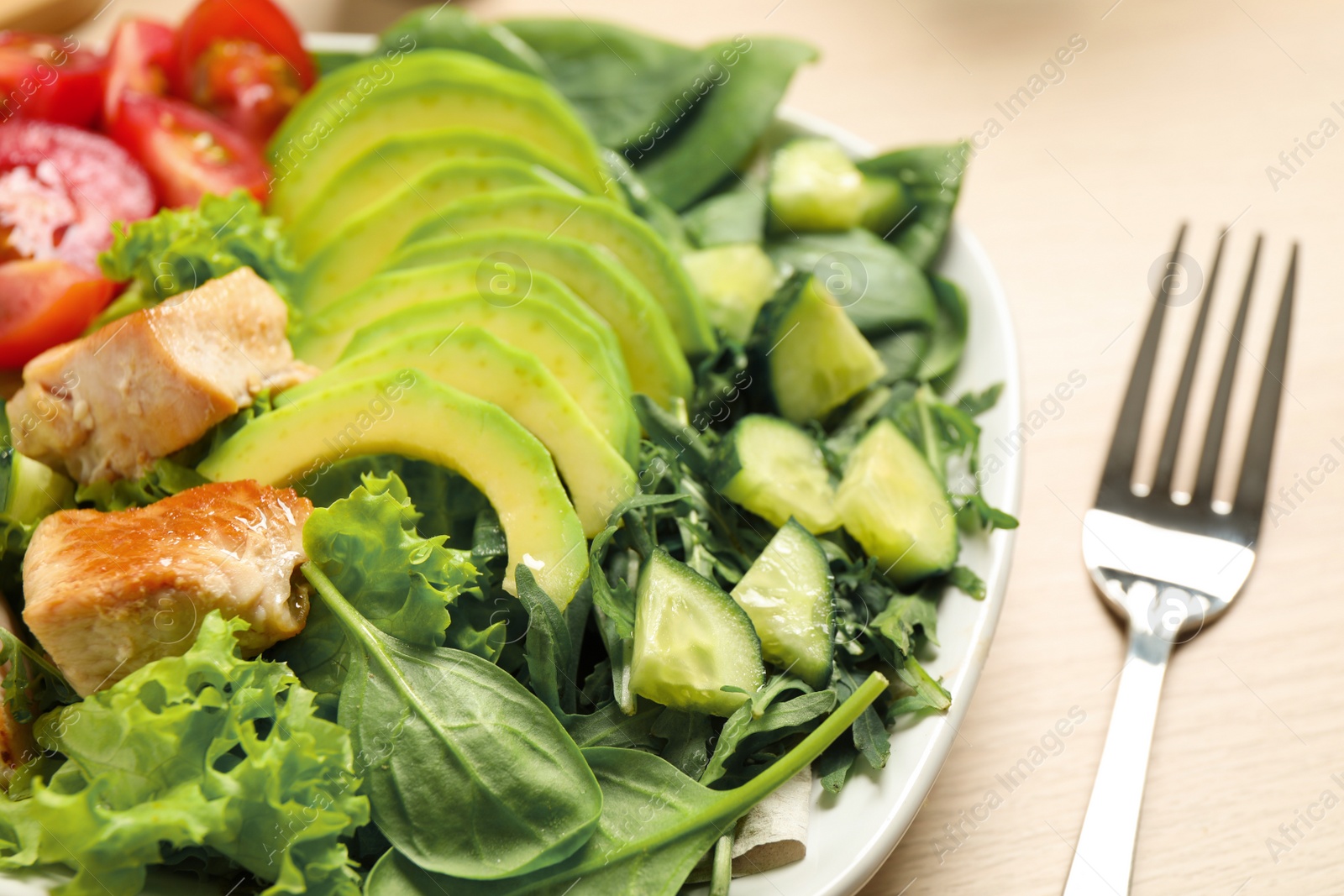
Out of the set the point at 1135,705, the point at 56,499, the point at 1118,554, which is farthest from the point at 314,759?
the point at 1118,554

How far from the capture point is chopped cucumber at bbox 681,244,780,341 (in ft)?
6.91

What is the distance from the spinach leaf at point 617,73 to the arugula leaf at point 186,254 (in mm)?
944

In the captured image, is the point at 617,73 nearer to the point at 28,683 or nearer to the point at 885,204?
the point at 885,204

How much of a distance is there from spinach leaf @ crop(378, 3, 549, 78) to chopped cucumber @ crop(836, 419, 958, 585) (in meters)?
1.44

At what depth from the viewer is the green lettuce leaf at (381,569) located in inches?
57.8

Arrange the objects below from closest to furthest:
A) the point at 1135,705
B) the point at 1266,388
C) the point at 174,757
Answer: the point at 174,757 < the point at 1135,705 < the point at 1266,388

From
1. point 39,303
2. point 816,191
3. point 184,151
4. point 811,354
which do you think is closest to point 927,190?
point 816,191

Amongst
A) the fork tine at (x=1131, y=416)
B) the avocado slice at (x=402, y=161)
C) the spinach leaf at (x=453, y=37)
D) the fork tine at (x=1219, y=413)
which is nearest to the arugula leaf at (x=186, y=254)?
the avocado slice at (x=402, y=161)

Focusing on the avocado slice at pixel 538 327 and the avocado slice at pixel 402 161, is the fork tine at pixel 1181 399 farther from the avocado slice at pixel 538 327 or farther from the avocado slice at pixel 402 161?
the avocado slice at pixel 402 161

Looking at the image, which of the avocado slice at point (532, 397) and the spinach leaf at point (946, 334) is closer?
the avocado slice at point (532, 397)

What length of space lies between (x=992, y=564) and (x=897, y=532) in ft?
0.55

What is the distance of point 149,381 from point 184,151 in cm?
97

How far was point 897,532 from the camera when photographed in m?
1.69

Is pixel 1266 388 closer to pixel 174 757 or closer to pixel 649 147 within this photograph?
pixel 649 147
